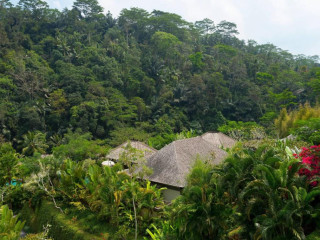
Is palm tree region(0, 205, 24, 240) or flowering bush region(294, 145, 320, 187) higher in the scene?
flowering bush region(294, 145, 320, 187)

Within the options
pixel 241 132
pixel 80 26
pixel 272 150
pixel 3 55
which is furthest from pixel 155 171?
pixel 80 26

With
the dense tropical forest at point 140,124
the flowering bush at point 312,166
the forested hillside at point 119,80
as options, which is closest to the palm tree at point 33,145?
the dense tropical forest at point 140,124

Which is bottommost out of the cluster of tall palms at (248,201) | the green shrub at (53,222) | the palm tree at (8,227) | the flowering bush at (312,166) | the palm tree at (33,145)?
the palm tree at (33,145)

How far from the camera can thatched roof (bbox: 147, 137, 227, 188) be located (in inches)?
451

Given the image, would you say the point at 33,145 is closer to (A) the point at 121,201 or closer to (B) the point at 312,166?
(A) the point at 121,201

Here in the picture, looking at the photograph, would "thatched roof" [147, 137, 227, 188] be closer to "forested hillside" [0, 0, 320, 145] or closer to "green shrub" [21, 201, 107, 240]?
"green shrub" [21, 201, 107, 240]

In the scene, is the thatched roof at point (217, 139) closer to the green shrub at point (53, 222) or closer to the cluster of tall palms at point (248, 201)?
the green shrub at point (53, 222)

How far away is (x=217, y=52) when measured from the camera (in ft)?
146

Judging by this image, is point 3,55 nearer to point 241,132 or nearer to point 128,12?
point 128,12

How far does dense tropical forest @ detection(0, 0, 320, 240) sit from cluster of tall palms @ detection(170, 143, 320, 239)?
0.09 feet

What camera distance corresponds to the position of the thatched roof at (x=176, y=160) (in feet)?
37.6

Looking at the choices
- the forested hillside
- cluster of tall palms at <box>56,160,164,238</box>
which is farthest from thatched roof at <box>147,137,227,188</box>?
the forested hillside

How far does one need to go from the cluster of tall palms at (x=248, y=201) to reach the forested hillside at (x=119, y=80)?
18.9 meters

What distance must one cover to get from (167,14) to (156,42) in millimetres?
8944
